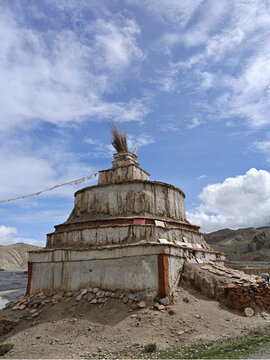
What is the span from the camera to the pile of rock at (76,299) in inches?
445

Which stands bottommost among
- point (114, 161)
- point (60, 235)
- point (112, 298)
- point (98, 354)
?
point (98, 354)

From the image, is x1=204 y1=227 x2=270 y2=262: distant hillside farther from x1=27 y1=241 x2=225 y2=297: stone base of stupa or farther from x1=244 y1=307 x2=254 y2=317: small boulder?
x1=27 y1=241 x2=225 y2=297: stone base of stupa

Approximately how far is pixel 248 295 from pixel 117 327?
556cm

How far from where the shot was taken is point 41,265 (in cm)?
1488

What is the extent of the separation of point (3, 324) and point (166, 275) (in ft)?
24.8

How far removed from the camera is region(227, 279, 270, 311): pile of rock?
1183 centimetres

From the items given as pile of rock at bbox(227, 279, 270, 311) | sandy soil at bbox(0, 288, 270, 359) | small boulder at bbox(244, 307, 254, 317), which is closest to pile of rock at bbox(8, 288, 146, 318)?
sandy soil at bbox(0, 288, 270, 359)

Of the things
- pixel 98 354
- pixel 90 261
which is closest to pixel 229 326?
pixel 98 354

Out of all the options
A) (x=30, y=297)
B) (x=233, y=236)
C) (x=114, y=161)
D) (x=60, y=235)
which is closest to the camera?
(x=30, y=297)

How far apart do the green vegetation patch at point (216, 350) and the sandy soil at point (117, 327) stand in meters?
0.42

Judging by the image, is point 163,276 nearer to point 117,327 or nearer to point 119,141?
point 117,327

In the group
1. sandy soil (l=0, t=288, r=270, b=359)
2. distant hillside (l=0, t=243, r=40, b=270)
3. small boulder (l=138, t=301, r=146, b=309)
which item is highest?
distant hillside (l=0, t=243, r=40, b=270)

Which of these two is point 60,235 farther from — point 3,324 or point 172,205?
point 172,205

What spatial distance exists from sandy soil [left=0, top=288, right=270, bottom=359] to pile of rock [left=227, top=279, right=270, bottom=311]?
48cm
